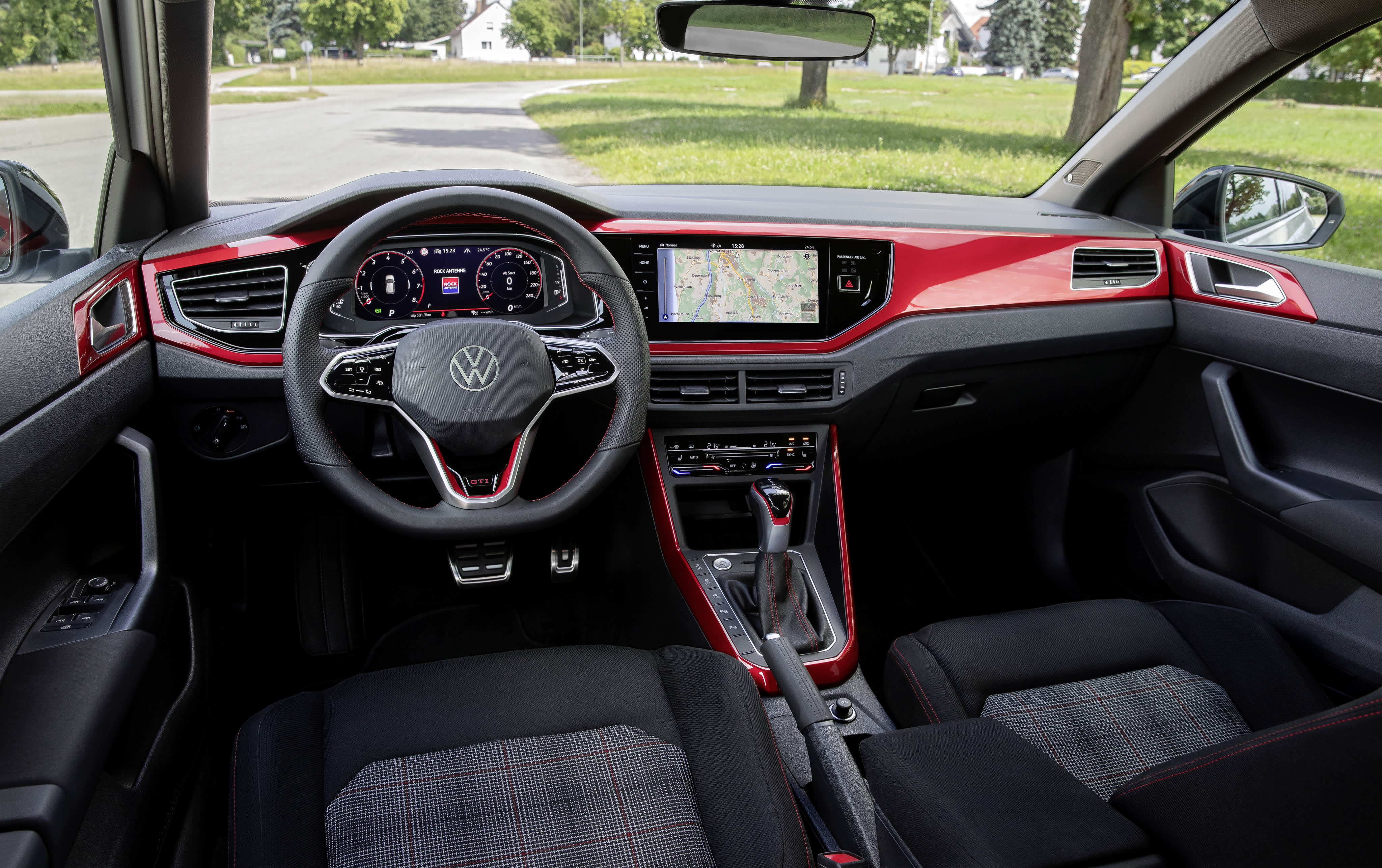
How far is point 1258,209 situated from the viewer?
2.69 meters

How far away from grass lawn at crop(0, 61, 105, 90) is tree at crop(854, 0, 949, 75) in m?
1.61

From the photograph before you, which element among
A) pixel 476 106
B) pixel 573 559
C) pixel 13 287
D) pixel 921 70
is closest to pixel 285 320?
pixel 13 287

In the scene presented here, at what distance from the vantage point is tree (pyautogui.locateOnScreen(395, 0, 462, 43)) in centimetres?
285

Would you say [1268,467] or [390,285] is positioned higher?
[390,285]

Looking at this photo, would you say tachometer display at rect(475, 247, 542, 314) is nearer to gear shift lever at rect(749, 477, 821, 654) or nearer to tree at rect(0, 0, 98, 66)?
gear shift lever at rect(749, 477, 821, 654)

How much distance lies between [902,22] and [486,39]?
1.31 metres

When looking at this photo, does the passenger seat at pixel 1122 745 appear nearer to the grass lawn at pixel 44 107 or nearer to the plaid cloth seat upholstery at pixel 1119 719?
the plaid cloth seat upholstery at pixel 1119 719

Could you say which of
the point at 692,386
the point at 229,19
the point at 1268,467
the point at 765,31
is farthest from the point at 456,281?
the point at 1268,467

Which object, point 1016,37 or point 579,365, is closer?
point 579,365

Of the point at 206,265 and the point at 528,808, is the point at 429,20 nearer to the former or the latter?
the point at 206,265

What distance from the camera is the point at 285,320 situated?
2.11 meters

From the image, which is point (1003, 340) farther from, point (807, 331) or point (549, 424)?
point (549, 424)

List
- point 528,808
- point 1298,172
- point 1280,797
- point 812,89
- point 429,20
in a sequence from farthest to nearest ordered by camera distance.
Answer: point 812,89
point 429,20
point 1298,172
point 528,808
point 1280,797

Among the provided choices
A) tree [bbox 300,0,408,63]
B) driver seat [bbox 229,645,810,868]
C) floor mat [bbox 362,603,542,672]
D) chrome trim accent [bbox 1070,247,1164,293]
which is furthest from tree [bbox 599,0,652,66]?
floor mat [bbox 362,603,542,672]
